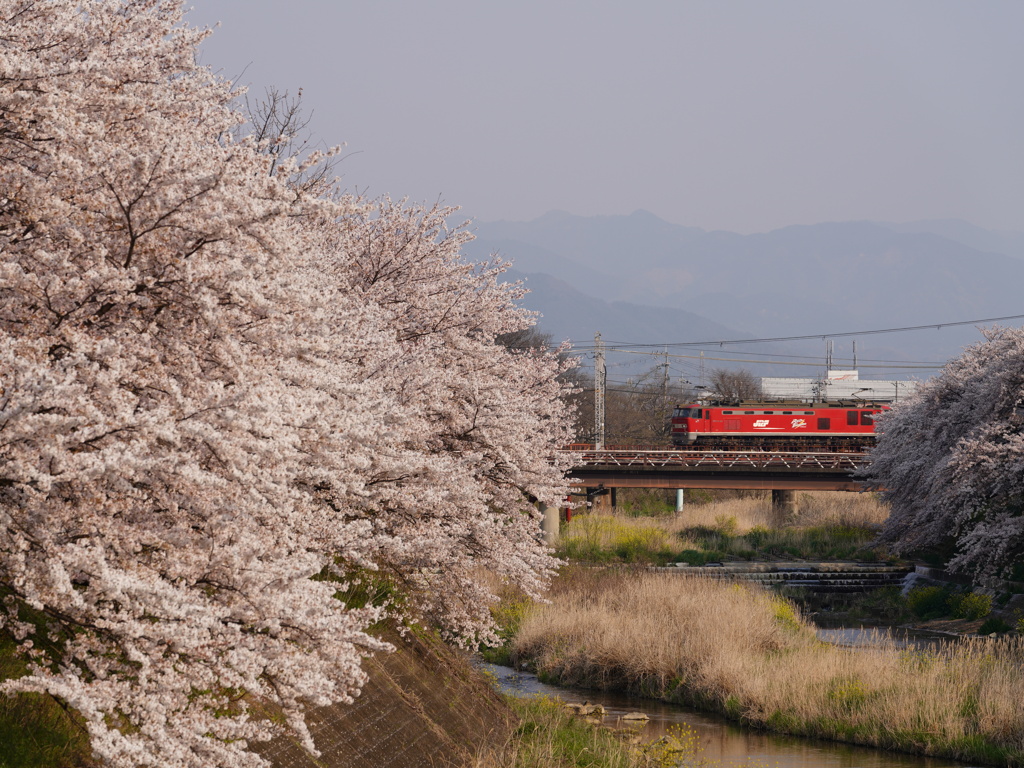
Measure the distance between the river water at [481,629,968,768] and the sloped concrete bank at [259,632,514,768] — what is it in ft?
18.9

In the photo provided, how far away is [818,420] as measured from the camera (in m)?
66.2

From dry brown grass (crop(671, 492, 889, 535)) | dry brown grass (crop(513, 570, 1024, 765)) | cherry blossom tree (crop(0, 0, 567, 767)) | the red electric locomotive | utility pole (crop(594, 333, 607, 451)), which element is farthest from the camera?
the red electric locomotive

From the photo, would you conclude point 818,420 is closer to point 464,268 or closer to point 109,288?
point 464,268

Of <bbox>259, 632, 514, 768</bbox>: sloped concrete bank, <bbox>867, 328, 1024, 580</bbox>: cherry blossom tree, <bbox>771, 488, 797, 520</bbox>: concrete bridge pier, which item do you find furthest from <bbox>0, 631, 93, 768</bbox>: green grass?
<bbox>771, 488, 797, 520</bbox>: concrete bridge pier

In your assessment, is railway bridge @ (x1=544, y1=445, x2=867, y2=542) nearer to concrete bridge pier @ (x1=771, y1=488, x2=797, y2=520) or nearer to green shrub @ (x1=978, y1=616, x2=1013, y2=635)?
concrete bridge pier @ (x1=771, y1=488, x2=797, y2=520)

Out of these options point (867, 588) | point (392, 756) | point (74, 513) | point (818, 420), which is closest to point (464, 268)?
point (392, 756)

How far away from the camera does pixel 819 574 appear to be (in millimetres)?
39531

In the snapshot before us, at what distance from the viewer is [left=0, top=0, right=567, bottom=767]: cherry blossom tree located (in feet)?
18.2

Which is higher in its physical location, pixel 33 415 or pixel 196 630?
pixel 33 415

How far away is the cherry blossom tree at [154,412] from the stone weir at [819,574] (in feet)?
100

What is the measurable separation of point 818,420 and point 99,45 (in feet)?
208

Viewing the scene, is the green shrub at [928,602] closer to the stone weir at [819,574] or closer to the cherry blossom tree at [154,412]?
the stone weir at [819,574]

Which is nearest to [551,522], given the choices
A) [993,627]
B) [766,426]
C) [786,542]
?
[786,542]

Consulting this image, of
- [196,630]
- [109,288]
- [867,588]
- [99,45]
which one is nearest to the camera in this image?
[196,630]
